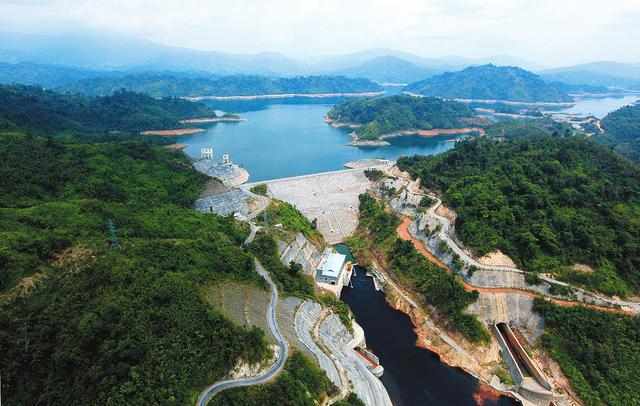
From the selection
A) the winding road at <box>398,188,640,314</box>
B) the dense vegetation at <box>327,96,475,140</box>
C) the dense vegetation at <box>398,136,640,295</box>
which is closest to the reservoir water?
the dense vegetation at <box>327,96,475,140</box>

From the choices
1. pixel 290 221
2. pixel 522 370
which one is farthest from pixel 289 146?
pixel 522 370

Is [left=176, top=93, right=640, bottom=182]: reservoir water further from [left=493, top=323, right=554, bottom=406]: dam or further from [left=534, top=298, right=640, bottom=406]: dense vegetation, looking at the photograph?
[left=534, top=298, right=640, bottom=406]: dense vegetation

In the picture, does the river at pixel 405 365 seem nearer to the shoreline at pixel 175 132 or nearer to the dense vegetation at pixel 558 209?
the dense vegetation at pixel 558 209

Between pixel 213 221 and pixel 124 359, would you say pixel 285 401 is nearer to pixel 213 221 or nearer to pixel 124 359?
pixel 124 359

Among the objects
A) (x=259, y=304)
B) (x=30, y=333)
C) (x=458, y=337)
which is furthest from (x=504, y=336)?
(x=30, y=333)

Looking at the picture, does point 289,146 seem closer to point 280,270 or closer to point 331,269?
point 331,269

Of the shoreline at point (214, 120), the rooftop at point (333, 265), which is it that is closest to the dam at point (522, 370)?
the rooftop at point (333, 265)

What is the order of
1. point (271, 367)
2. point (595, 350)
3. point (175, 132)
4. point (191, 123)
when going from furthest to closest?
point (191, 123), point (175, 132), point (595, 350), point (271, 367)
